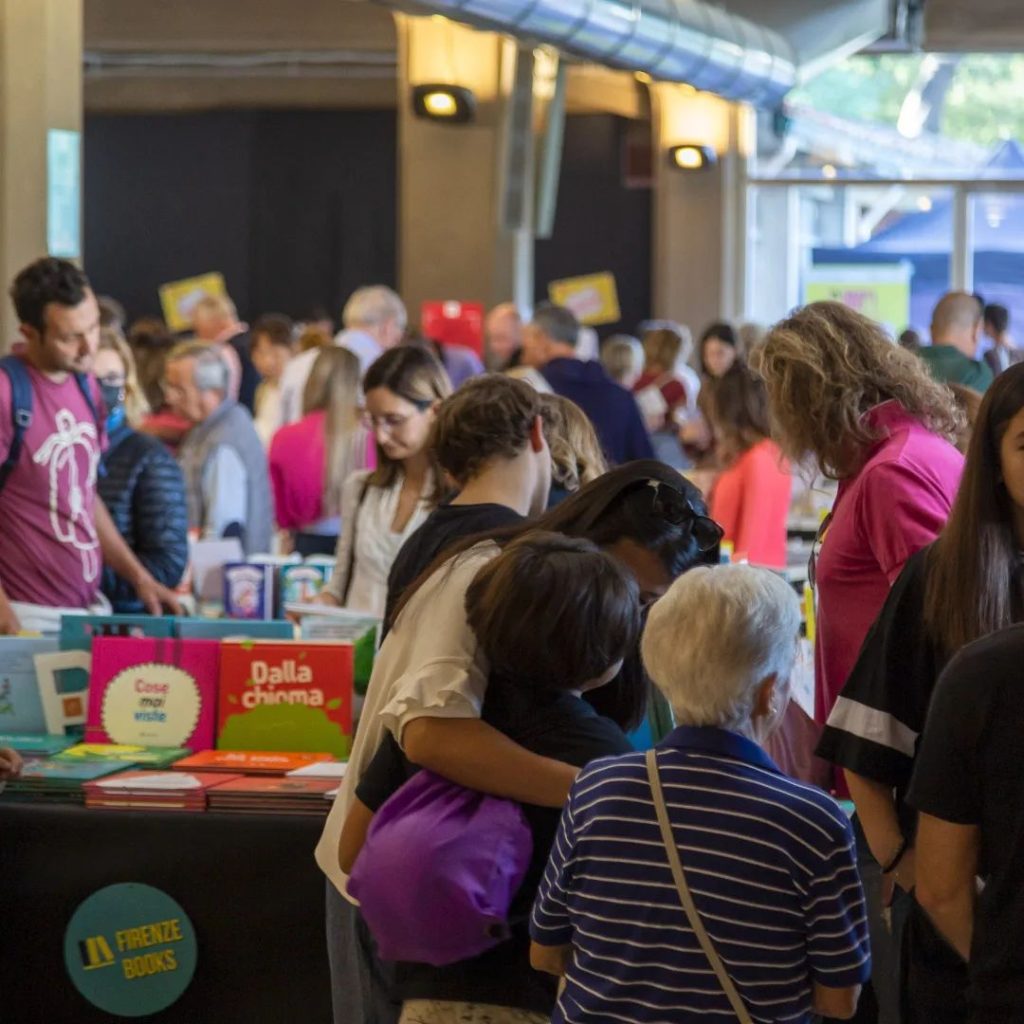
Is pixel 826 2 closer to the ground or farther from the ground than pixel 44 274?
farther from the ground

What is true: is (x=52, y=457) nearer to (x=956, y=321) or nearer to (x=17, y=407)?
(x=17, y=407)

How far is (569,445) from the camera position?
137 inches

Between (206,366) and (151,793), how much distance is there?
2.82 meters

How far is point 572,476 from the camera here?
347 cm

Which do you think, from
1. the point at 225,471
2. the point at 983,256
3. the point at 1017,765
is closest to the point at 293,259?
the point at 983,256

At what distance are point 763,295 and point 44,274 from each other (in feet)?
36.9

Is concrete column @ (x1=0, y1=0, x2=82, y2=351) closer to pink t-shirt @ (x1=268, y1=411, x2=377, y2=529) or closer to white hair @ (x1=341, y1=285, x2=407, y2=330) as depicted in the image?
pink t-shirt @ (x1=268, y1=411, x2=377, y2=529)

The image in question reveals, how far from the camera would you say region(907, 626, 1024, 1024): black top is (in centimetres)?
182

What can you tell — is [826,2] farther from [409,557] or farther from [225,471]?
[409,557]

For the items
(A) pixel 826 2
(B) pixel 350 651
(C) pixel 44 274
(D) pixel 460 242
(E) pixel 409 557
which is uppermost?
(A) pixel 826 2

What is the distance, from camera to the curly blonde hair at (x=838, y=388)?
2.67 m

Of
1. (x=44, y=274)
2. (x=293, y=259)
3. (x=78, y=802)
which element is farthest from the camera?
(x=293, y=259)

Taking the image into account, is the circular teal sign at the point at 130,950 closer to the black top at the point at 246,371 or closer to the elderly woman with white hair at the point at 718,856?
the elderly woman with white hair at the point at 718,856

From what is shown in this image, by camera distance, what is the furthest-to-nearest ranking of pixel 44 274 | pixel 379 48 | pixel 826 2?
pixel 379 48 → pixel 826 2 → pixel 44 274
